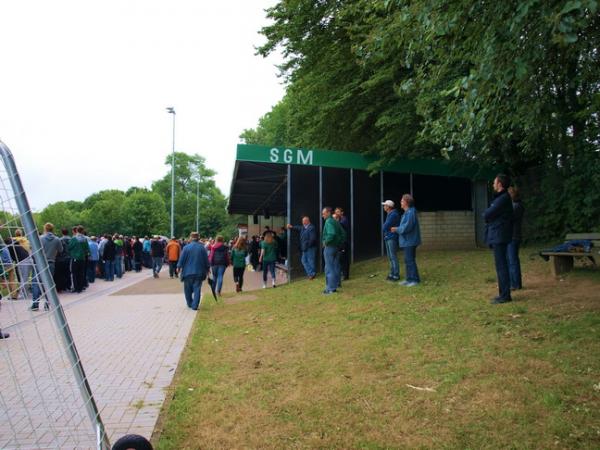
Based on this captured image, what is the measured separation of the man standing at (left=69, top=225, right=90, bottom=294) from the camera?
14.1 metres

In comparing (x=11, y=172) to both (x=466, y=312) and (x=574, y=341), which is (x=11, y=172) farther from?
(x=466, y=312)

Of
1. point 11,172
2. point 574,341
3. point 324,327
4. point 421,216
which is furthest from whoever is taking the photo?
point 421,216

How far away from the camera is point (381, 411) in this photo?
3.94 meters

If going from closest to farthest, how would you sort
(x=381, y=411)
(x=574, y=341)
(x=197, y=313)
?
(x=381, y=411) < (x=574, y=341) < (x=197, y=313)

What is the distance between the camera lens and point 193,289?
1078 cm

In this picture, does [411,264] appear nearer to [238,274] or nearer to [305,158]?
[238,274]

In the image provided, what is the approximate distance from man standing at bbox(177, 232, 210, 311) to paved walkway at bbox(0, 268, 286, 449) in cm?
35

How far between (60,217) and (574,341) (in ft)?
328

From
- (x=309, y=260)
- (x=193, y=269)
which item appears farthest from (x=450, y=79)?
(x=193, y=269)

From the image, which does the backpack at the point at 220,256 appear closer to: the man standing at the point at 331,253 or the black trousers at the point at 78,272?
the man standing at the point at 331,253

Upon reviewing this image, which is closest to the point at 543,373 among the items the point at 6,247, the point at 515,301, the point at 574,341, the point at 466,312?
the point at 574,341

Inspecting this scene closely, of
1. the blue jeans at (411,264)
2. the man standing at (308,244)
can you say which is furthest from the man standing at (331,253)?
the man standing at (308,244)

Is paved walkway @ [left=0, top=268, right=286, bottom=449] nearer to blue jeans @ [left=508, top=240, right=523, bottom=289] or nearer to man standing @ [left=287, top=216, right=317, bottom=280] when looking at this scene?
man standing @ [left=287, top=216, right=317, bottom=280]

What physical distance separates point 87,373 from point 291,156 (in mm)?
9529
